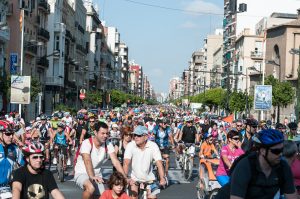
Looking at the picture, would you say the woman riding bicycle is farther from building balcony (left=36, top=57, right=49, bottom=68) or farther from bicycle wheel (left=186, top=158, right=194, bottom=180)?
building balcony (left=36, top=57, right=49, bottom=68)

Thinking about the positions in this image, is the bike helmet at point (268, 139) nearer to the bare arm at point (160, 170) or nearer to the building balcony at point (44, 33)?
the bare arm at point (160, 170)

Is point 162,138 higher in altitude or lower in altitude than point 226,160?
lower

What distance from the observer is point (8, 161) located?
902 cm

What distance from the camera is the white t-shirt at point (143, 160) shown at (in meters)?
9.96

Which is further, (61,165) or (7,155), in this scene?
(61,165)

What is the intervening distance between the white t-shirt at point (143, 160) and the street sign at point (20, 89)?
2293 centimetres

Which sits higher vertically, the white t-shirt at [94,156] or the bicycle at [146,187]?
the white t-shirt at [94,156]

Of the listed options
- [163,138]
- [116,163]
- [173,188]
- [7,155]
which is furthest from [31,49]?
[116,163]

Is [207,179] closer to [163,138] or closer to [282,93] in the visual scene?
[163,138]

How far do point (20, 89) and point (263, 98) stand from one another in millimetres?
12995

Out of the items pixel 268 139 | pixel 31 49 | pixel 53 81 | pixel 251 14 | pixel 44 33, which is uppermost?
pixel 251 14

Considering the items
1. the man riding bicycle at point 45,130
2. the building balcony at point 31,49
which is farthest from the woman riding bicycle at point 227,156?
the building balcony at point 31,49

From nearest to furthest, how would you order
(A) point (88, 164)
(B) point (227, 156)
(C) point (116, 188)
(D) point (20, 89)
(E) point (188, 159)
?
(C) point (116, 188) → (A) point (88, 164) → (B) point (227, 156) → (E) point (188, 159) → (D) point (20, 89)

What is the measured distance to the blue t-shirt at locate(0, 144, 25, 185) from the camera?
8.71 metres
